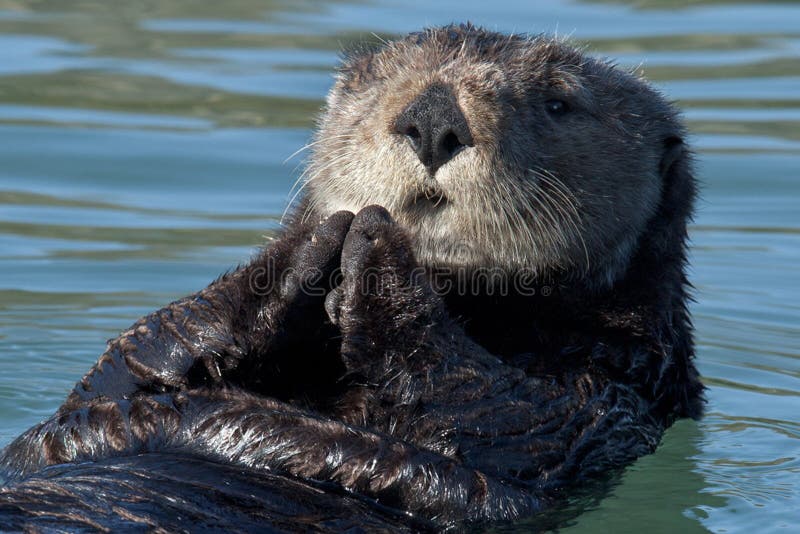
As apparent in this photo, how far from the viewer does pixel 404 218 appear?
4.57 metres

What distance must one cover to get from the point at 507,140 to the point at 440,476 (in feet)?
3.67

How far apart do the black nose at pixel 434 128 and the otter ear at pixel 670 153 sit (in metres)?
1.09

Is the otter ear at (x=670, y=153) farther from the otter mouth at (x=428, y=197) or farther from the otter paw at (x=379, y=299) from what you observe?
the otter paw at (x=379, y=299)

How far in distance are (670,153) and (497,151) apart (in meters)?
1.01

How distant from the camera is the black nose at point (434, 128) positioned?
4301 mm

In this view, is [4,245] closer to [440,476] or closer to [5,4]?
[440,476]

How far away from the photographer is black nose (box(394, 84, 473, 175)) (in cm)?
430

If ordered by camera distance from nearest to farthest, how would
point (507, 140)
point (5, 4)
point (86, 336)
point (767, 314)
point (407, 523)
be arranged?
point (407, 523) → point (507, 140) → point (86, 336) → point (767, 314) → point (5, 4)

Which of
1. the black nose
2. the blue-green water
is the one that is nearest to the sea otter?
the black nose

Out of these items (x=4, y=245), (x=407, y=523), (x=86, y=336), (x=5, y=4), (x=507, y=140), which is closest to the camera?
(x=407, y=523)

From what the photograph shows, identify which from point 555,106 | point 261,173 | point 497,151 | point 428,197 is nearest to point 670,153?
point 555,106

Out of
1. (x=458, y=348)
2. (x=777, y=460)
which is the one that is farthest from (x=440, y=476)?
(x=777, y=460)

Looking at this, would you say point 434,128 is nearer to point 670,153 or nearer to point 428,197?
point 428,197

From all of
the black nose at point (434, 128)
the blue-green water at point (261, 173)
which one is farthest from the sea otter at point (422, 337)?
the blue-green water at point (261, 173)
